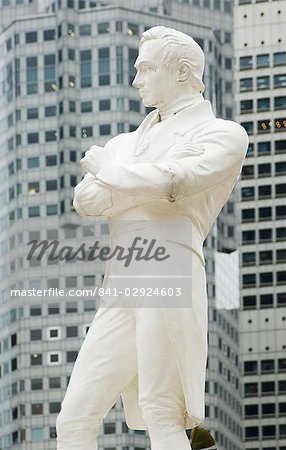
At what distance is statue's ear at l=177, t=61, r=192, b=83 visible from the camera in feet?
30.3

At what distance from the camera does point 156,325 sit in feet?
29.0

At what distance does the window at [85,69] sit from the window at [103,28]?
1255 millimetres

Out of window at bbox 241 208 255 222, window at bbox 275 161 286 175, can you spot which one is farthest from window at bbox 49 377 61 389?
window at bbox 275 161 286 175

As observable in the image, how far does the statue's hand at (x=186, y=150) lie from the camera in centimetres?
895

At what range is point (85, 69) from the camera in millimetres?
77500

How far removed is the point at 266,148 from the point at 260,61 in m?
5.23

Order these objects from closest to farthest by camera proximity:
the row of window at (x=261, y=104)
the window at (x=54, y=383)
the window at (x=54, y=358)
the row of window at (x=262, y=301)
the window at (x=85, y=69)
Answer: the window at (x=54, y=383)
the window at (x=54, y=358)
the row of window at (x=262, y=301)
the window at (x=85, y=69)
the row of window at (x=261, y=104)

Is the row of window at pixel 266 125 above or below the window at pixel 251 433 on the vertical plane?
above

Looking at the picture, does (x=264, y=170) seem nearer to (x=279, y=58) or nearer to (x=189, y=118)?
(x=279, y=58)

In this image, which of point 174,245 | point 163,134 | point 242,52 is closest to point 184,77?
point 163,134

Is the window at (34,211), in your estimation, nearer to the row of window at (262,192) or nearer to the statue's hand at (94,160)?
the row of window at (262,192)

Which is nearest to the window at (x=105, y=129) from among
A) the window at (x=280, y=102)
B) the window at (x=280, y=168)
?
the window at (x=280, y=102)

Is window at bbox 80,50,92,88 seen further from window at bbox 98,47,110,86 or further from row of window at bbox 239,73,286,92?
row of window at bbox 239,73,286,92

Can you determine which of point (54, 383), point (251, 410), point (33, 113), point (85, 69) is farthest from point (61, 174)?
point (251, 410)
